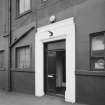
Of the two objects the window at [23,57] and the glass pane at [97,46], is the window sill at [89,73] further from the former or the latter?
the window at [23,57]

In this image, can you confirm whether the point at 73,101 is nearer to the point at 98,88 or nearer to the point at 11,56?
the point at 98,88

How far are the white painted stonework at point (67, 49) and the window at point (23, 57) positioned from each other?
1199mm

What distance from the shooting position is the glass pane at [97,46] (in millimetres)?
6859

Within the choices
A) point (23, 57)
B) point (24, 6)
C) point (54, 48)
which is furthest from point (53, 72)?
point (24, 6)

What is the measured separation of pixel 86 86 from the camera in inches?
281

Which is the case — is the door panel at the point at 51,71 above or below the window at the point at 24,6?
below

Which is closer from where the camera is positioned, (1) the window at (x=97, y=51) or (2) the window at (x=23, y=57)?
(1) the window at (x=97, y=51)

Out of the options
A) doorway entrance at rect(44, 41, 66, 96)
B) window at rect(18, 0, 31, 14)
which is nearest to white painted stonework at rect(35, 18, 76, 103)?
doorway entrance at rect(44, 41, 66, 96)

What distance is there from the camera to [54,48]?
29.6 ft

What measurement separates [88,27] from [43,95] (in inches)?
174

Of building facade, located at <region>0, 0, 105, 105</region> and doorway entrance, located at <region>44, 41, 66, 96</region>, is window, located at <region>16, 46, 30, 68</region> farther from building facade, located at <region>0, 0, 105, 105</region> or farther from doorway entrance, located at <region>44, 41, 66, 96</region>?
doorway entrance, located at <region>44, 41, 66, 96</region>

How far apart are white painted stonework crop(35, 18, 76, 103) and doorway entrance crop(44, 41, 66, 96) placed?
A: 0.27 m

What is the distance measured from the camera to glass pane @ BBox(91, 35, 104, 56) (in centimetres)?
686

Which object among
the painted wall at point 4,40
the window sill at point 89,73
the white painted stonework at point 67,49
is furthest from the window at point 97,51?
the painted wall at point 4,40
